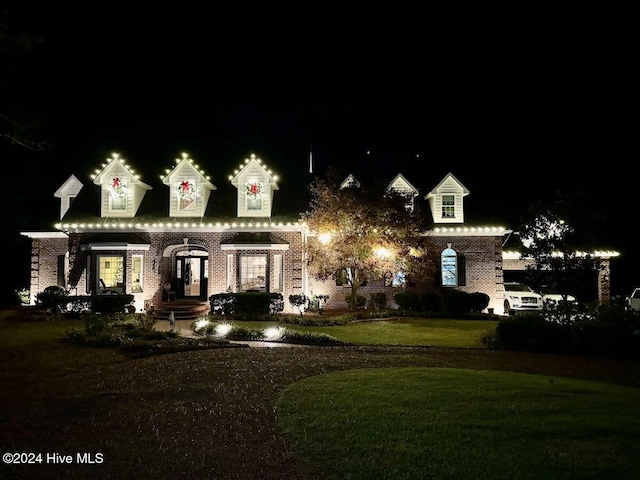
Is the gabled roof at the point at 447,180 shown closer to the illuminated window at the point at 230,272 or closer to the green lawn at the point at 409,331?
the green lawn at the point at 409,331

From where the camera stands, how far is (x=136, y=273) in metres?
23.3

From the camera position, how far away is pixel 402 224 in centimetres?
2039

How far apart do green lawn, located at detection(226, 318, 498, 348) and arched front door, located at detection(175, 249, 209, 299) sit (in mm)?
7155

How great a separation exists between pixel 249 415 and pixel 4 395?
4530mm

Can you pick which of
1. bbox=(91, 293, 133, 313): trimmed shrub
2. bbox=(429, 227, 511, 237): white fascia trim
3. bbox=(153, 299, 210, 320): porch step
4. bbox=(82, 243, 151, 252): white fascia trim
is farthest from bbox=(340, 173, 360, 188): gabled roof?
bbox=(91, 293, 133, 313): trimmed shrub

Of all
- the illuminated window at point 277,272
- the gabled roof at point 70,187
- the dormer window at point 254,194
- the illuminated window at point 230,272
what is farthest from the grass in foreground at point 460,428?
the gabled roof at point 70,187

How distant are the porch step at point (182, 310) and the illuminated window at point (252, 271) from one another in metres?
2.15

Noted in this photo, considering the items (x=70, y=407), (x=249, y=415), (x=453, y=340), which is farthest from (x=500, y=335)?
(x=70, y=407)

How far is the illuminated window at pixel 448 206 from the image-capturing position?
25.0 meters

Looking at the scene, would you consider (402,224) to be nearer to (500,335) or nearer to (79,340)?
(500,335)

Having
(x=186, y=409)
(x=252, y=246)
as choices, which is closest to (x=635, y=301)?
(x=252, y=246)

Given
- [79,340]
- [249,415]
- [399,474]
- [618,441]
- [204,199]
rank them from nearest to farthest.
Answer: [399,474] → [618,441] → [249,415] → [79,340] → [204,199]

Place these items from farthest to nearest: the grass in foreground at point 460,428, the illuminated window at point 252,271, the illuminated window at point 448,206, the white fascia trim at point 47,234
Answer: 1. the white fascia trim at point 47,234
2. the illuminated window at point 448,206
3. the illuminated window at point 252,271
4. the grass in foreground at point 460,428

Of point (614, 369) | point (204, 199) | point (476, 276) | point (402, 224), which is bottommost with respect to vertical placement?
point (614, 369)
